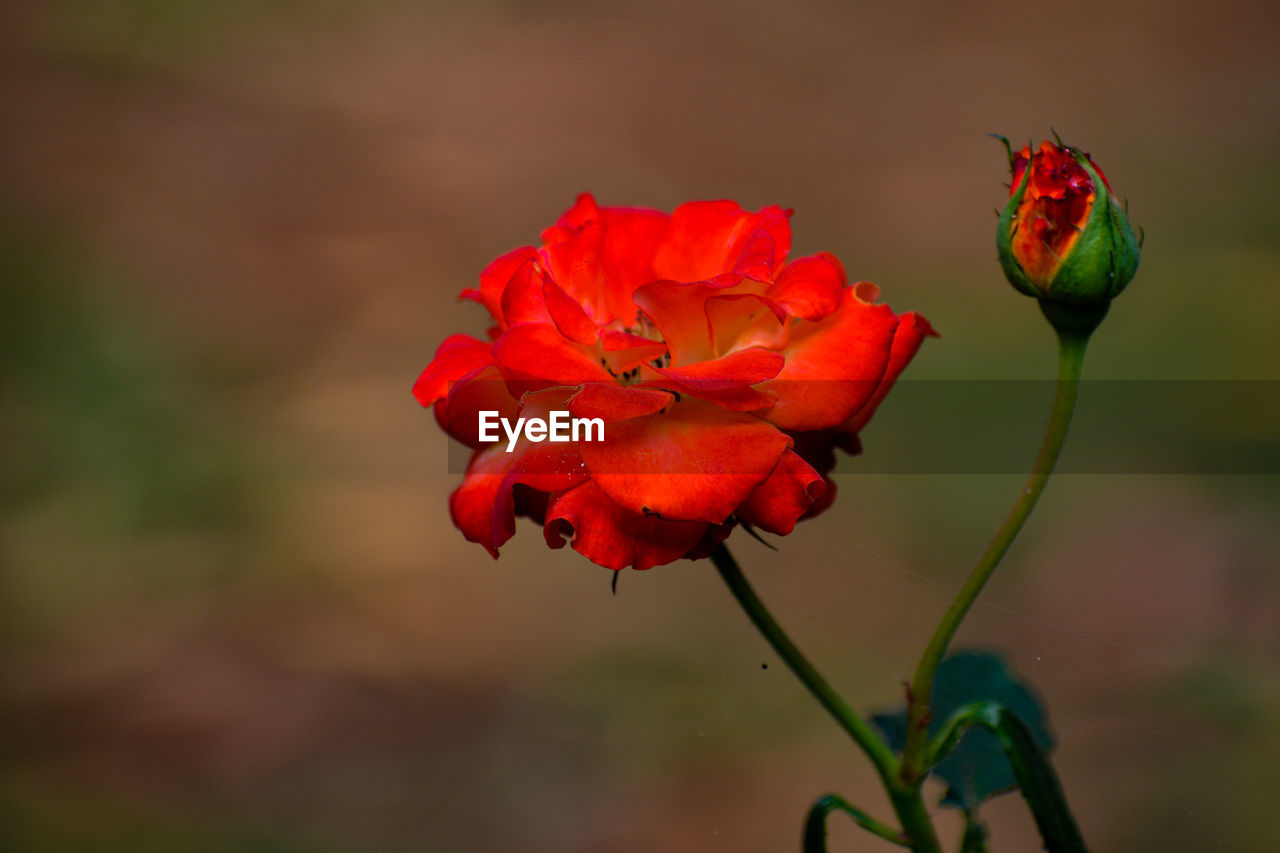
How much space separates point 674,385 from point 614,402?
0.7 inches

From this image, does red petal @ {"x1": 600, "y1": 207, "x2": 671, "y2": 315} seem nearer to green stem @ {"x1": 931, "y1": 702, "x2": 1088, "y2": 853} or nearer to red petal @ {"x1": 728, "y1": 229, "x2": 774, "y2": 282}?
red petal @ {"x1": 728, "y1": 229, "x2": 774, "y2": 282}

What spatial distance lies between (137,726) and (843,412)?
914 mm

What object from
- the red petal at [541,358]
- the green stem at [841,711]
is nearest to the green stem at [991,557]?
the green stem at [841,711]

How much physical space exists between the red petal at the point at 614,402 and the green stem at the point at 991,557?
0.31 feet

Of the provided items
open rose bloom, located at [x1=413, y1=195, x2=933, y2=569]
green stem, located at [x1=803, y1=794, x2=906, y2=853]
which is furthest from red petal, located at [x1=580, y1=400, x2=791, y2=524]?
green stem, located at [x1=803, y1=794, x2=906, y2=853]

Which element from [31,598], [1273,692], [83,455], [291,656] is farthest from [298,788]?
[1273,692]

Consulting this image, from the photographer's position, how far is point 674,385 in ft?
0.96

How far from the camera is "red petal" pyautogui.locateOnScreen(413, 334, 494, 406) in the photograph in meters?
0.32

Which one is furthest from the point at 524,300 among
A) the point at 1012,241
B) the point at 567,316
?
the point at 1012,241

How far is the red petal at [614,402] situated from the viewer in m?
0.28

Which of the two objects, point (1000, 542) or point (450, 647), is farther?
point (450, 647)

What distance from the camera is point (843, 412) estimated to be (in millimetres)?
298

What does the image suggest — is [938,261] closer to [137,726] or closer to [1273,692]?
[1273,692]

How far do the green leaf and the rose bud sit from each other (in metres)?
0.14
